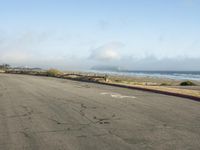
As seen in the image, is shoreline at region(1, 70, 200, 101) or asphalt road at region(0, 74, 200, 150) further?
shoreline at region(1, 70, 200, 101)

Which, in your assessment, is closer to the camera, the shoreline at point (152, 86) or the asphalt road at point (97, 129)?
the asphalt road at point (97, 129)

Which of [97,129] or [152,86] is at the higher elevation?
[97,129]

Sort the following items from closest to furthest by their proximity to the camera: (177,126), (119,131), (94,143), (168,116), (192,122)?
(94,143) → (119,131) → (177,126) → (192,122) → (168,116)

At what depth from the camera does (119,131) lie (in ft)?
31.1

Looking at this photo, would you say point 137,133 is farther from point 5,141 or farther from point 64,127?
point 5,141

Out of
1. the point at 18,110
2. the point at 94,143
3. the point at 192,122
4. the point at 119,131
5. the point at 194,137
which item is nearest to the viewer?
the point at 94,143

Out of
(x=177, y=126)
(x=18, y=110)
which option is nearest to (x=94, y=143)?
(x=177, y=126)

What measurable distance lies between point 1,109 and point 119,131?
6.50 meters

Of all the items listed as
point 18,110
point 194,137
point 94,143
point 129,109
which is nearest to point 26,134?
point 94,143

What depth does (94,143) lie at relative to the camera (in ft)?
26.1

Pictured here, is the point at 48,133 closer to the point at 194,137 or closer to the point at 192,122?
the point at 194,137

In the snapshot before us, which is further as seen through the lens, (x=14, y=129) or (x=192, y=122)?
(x=192, y=122)

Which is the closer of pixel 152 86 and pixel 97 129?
pixel 97 129

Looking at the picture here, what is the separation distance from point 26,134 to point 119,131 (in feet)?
7.84
